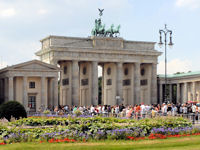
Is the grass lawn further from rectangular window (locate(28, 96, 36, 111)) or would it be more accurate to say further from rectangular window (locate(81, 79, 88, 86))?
rectangular window (locate(81, 79, 88, 86))

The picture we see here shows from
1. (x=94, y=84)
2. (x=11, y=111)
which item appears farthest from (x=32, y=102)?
(x=11, y=111)

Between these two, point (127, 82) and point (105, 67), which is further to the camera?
point (105, 67)

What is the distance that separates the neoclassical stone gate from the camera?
89.8 meters

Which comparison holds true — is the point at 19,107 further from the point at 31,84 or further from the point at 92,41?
the point at 92,41

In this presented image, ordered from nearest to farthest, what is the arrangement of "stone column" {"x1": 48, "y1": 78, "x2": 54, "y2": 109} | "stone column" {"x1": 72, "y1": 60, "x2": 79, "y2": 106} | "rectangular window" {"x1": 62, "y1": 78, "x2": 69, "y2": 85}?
1. "stone column" {"x1": 48, "y1": 78, "x2": 54, "y2": 109}
2. "stone column" {"x1": 72, "y1": 60, "x2": 79, "y2": 106}
3. "rectangular window" {"x1": 62, "y1": 78, "x2": 69, "y2": 85}

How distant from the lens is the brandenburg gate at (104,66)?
8979cm

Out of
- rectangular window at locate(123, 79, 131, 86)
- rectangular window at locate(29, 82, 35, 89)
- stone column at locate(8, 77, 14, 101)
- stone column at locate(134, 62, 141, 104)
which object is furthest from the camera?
rectangular window at locate(123, 79, 131, 86)

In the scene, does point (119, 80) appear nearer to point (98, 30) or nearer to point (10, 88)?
point (98, 30)

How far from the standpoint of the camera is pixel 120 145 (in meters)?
24.5

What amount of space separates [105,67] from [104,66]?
0.55 meters

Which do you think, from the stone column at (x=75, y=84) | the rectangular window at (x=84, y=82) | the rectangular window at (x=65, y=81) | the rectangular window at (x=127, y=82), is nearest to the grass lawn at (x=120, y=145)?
the stone column at (x=75, y=84)

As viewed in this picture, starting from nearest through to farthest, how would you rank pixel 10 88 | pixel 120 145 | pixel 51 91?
pixel 120 145 < pixel 10 88 < pixel 51 91

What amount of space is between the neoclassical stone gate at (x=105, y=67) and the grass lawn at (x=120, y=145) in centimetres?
6264

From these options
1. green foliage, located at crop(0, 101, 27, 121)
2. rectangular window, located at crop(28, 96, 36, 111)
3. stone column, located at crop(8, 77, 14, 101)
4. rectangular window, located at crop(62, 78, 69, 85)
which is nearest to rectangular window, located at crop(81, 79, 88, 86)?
rectangular window, located at crop(62, 78, 69, 85)
